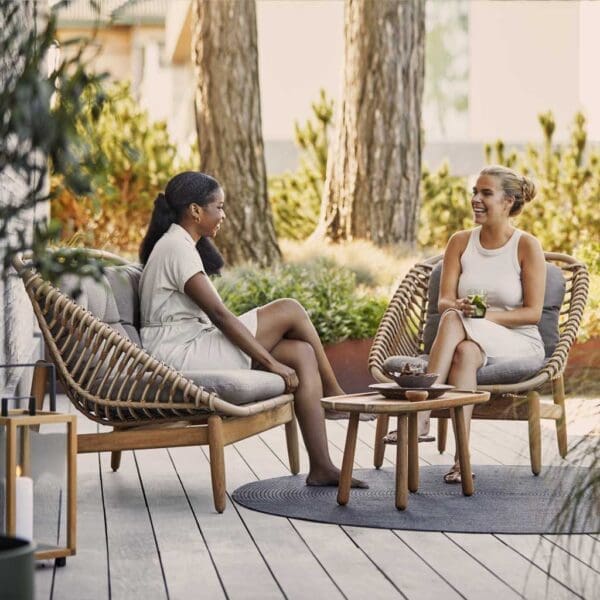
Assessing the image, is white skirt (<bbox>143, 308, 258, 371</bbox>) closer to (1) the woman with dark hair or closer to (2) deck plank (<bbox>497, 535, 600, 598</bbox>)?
(1) the woman with dark hair

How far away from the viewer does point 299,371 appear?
16.3 feet

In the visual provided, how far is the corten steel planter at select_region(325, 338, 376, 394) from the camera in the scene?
8227mm

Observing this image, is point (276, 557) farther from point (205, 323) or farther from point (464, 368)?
point (464, 368)

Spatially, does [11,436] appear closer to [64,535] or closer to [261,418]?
[64,535]

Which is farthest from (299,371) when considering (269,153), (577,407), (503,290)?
(269,153)

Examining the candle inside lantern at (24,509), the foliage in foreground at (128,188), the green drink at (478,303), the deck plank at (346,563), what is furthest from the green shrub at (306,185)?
the candle inside lantern at (24,509)

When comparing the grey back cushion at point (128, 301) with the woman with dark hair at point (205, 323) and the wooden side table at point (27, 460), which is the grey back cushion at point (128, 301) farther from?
the wooden side table at point (27, 460)

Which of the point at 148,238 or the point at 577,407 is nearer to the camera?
the point at 577,407

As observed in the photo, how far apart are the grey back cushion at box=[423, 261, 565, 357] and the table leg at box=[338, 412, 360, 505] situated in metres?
1.37

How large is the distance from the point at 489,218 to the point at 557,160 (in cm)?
768

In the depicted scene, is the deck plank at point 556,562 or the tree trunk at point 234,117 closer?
the deck plank at point 556,562

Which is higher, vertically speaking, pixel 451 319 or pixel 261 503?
pixel 451 319

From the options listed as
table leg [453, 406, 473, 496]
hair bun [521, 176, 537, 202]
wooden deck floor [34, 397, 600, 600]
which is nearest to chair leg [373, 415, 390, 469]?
table leg [453, 406, 473, 496]

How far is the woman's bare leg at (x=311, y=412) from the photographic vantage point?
486 cm
